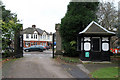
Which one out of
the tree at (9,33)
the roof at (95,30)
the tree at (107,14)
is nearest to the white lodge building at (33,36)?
the tree at (107,14)

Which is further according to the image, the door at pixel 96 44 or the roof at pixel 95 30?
the door at pixel 96 44

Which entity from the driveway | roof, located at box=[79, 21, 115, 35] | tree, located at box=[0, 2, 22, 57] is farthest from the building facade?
tree, located at box=[0, 2, 22, 57]

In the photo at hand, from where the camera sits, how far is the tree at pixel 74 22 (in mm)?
15922

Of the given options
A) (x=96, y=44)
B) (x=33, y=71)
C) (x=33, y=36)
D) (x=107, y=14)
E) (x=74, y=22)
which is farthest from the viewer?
(x=33, y=36)

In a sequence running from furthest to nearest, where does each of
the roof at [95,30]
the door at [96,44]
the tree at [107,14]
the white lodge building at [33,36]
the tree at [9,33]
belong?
the white lodge building at [33,36] → the tree at [107,14] → the tree at [9,33] → the door at [96,44] → the roof at [95,30]

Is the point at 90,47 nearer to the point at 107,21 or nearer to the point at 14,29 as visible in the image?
the point at 14,29

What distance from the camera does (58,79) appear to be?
Answer: 7.84m

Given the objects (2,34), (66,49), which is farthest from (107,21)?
(2,34)

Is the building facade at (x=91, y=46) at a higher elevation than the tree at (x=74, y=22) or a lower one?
lower

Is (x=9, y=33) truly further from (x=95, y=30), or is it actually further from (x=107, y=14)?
(x=107, y=14)

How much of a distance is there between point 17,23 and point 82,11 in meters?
7.66

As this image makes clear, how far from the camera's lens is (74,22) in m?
15.9

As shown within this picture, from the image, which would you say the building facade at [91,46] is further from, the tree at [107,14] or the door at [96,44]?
the tree at [107,14]

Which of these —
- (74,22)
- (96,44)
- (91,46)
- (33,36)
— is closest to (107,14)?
(74,22)
